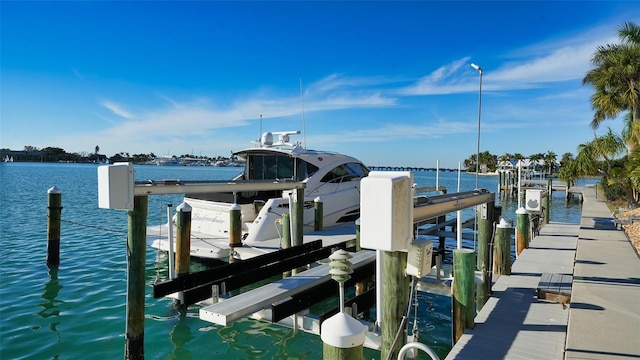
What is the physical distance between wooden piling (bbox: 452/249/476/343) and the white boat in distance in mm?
5350

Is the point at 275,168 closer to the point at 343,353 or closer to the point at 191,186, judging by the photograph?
the point at 191,186

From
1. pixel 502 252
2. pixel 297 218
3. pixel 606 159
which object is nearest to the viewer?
pixel 502 252

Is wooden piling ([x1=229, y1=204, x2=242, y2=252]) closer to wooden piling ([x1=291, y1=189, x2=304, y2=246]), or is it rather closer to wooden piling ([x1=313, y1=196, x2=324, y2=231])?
wooden piling ([x1=291, y1=189, x2=304, y2=246])

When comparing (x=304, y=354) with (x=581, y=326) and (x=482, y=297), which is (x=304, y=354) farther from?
(x=581, y=326)

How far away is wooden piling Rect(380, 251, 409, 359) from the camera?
400 cm

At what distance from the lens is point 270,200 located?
11.2 m

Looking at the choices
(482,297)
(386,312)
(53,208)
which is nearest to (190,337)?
(386,312)

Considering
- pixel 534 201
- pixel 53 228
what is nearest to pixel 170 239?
pixel 53 228

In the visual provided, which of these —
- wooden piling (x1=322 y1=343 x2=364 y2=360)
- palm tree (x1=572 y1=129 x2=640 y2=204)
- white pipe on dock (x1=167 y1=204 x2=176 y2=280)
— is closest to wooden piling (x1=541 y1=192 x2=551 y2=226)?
palm tree (x1=572 y1=129 x2=640 y2=204)

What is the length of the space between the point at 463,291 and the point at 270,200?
6773 millimetres

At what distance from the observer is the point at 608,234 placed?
492 inches

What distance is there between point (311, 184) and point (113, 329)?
701cm

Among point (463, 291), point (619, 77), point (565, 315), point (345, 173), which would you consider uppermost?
point (619, 77)

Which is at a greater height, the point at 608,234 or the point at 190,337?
the point at 608,234
